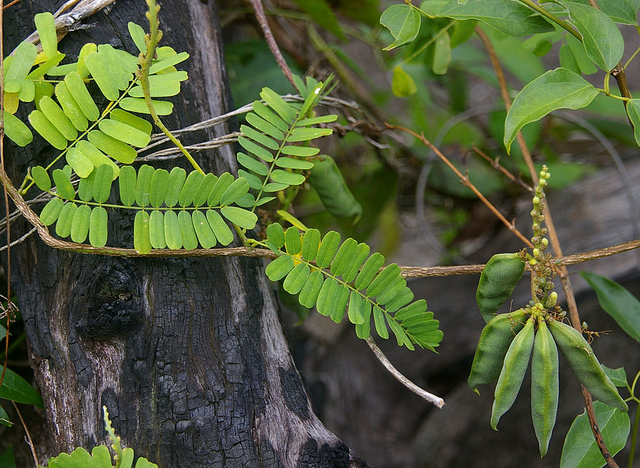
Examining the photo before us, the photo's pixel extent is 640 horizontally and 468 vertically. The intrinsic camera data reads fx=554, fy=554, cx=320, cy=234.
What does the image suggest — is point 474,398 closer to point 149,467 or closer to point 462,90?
point 462,90

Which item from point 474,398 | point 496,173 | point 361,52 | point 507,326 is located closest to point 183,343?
point 507,326

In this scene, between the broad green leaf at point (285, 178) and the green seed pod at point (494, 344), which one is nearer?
the green seed pod at point (494, 344)

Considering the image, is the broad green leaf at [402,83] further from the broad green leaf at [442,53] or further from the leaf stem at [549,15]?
the leaf stem at [549,15]

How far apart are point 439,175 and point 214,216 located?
1172 millimetres

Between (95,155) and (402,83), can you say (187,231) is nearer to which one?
(95,155)

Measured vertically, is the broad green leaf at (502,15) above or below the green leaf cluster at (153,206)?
above

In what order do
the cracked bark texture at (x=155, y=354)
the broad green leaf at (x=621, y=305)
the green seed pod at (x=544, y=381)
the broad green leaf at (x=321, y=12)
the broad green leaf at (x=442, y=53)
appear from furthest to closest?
1. the broad green leaf at (x=321, y=12)
2. the broad green leaf at (x=442, y=53)
3. the broad green leaf at (x=621, y=305)
4. the cracked bark texture at (x=155, y=354)
5. the green seed pod at (x=544, y=381)

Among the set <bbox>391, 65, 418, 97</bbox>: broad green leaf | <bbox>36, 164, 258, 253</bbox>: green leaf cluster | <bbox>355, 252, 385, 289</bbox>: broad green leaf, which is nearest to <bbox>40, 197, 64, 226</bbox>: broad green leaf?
<bbox>36, 164, 258, 253</bbox>: green leaf cluster

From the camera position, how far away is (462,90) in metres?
1.85

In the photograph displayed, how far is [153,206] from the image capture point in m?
0.65

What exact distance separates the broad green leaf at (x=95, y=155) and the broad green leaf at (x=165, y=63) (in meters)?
0.12

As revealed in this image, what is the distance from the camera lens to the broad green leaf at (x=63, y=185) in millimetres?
613

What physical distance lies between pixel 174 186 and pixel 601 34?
0.53 metres

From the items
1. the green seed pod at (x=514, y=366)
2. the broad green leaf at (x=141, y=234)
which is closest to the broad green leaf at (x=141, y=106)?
the broad green leaf at (x=141, y=234)
